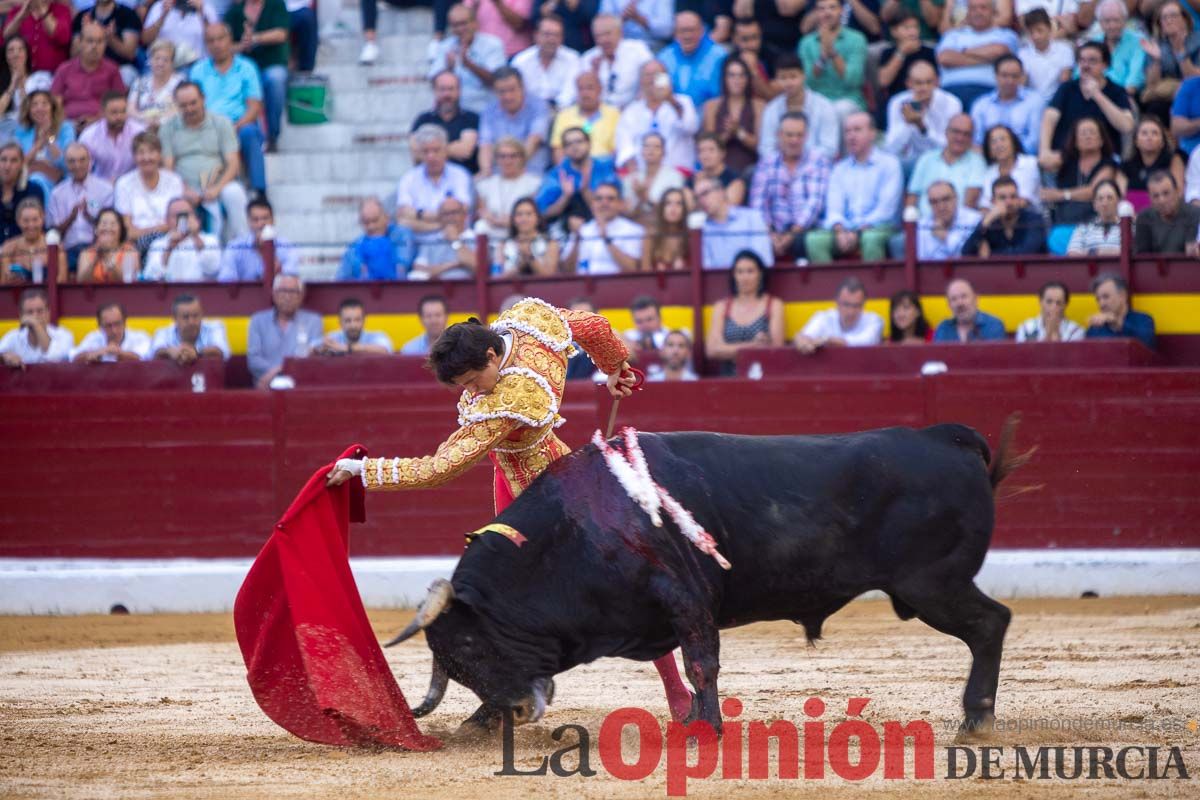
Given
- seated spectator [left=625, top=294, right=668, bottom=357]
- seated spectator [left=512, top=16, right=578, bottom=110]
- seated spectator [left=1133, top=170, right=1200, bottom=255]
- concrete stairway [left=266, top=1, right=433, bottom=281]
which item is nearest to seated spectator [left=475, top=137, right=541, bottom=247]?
seated spectator [left=512, top=16, right=578, bottom=110]

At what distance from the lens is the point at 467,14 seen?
386 inches

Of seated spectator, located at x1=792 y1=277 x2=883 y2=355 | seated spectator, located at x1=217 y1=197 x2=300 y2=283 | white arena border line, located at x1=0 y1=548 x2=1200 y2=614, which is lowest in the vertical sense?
white arena border line, located at x1=0 y1=548 x2=1200 y2=614

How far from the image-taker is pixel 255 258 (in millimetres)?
8539

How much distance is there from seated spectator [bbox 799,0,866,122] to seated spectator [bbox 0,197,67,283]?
14.2 ft

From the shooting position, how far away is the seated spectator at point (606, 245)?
27.0 feet

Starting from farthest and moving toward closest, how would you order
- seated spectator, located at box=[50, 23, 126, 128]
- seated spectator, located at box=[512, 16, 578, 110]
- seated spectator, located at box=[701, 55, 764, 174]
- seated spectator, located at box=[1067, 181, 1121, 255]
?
seated spectator, located at box=[50, 23, 126, 128] → seated spectator, located at box=[512, 16, 578, 110] → seated spectator, located at box=[701, 55, 764, 174] → seated spectator, located at box=[1067, 181, 1121, 255]

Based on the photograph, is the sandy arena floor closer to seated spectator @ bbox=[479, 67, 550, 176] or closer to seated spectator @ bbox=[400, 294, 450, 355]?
seated spectator @ bbox=[400, 294, 450, 355]

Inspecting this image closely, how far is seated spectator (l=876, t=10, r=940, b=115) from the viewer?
8.81m

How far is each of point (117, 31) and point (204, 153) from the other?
1.62m

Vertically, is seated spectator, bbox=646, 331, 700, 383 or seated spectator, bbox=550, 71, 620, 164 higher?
seated spectator, bbox=550, 71, 620, 164

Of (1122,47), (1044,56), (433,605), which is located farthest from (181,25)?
(433,605)

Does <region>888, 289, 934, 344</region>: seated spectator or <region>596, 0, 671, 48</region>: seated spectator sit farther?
<region>596, 0, 671, 48</region>: seated spectator

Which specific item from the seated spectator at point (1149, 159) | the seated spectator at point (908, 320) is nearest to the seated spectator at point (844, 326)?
the seated spectator at point (908, 320)

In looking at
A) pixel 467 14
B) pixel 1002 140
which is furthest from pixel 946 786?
pixel 467 14
